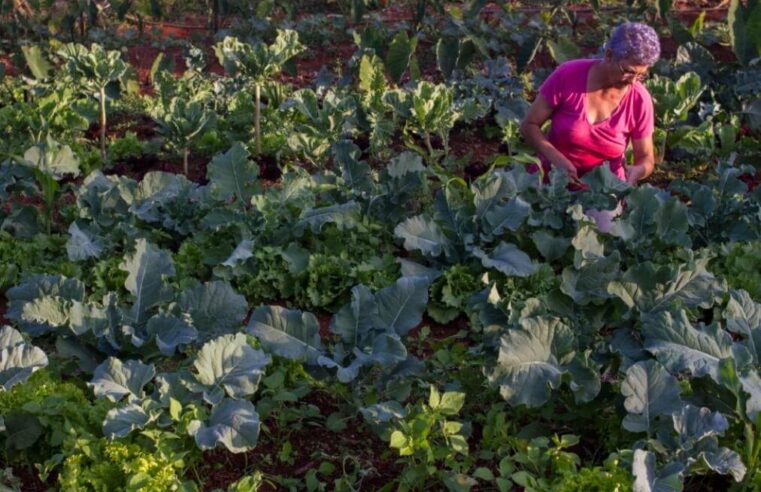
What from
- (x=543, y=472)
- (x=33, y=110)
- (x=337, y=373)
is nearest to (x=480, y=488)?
(x=543, y=472)

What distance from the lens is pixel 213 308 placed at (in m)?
4.52

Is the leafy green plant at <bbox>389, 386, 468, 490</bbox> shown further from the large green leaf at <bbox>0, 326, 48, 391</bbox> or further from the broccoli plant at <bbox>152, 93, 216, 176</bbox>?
the broccoli plant at <bbox>152, 93, 216, 176</bbox>

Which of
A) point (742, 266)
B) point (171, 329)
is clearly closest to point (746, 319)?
point (742, 266)

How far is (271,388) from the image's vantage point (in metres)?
4.18

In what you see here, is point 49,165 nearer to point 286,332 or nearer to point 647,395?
point 286,332

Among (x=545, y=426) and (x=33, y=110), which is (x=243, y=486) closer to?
(x=545, y=426)

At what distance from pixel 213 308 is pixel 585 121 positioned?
2.28 meters

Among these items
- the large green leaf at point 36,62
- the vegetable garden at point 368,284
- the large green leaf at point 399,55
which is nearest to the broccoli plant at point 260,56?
the vegetable garden at point 368,284

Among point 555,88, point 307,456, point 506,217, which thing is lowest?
point 307,456

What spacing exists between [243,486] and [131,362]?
2.29 ft

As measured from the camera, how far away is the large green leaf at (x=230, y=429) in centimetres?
364

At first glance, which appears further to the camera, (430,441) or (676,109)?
(676,109)

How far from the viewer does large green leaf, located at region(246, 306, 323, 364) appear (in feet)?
13.7

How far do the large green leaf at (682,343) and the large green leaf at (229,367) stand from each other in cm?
140
